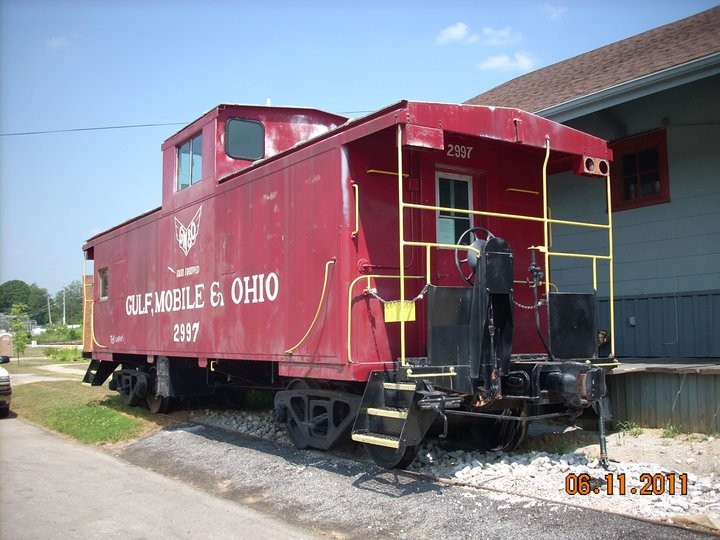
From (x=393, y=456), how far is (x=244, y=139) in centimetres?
465

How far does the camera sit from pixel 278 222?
23.2ft

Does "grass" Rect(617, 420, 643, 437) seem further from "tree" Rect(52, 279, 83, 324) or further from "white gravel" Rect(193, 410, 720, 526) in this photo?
"tree" Rect(52, 279, 83, 324)

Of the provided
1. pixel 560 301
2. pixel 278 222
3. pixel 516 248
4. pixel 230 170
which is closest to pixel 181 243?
pixel 230 170

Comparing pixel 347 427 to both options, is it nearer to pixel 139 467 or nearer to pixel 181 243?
pixel 139 467

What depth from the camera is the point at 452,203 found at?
684cm

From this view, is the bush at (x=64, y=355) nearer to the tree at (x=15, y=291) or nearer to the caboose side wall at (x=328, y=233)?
the caboose side wall at (x=328, y=233)

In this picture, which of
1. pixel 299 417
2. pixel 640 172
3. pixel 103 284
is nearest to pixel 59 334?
pixel 103 284

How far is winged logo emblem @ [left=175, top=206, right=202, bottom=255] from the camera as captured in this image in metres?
8.73

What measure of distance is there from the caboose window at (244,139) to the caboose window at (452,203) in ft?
10.0

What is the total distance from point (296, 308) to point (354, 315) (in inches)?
38.7

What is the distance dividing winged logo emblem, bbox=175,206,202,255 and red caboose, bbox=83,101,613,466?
0.12ft

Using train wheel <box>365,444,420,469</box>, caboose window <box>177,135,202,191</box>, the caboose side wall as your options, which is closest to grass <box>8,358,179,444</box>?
the caboose side wall

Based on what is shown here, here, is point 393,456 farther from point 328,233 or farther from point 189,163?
point 189,163

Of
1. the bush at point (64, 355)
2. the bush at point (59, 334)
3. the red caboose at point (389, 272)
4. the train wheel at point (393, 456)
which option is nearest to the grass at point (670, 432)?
the red caboose at point (389, 272)
